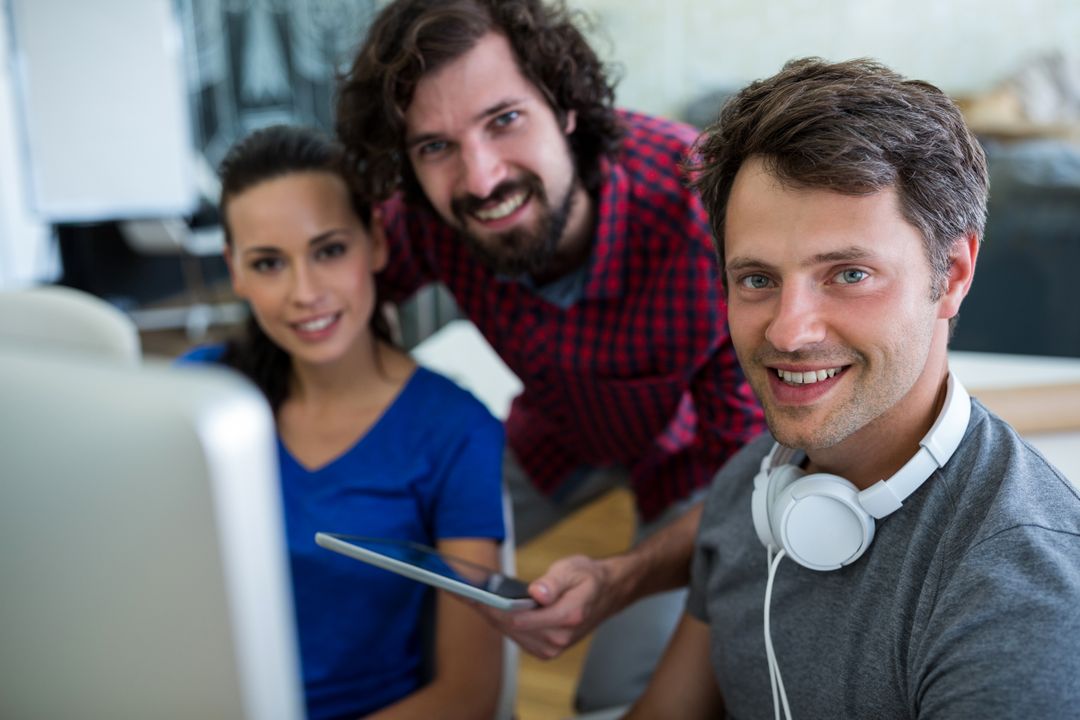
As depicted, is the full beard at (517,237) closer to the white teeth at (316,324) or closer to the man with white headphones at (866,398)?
the white teeth at (316,324)

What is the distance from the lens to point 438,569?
104cm

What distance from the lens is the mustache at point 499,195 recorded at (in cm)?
147

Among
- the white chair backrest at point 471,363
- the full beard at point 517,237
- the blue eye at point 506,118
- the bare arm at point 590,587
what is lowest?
the bare arm at point 590,587

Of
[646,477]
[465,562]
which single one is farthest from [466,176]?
[646,477]

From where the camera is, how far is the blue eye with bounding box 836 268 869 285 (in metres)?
0.87

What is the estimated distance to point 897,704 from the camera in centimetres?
82

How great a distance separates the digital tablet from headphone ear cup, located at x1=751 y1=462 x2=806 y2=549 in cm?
26

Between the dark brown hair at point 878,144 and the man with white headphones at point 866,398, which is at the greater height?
the dark brown hair at point 878,144

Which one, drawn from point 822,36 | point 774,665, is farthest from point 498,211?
point 822,36

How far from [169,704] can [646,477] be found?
60.4 inches

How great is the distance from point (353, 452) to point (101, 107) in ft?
14.9

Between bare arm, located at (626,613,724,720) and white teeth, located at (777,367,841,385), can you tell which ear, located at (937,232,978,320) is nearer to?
white teeth, located at (777,367,841,385)

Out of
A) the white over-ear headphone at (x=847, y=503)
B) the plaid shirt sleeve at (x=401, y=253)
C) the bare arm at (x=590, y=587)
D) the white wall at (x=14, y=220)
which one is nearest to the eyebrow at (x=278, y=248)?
the plaid shirt sleeve at (x=401, y=253)

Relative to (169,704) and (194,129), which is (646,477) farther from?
(194,129)
